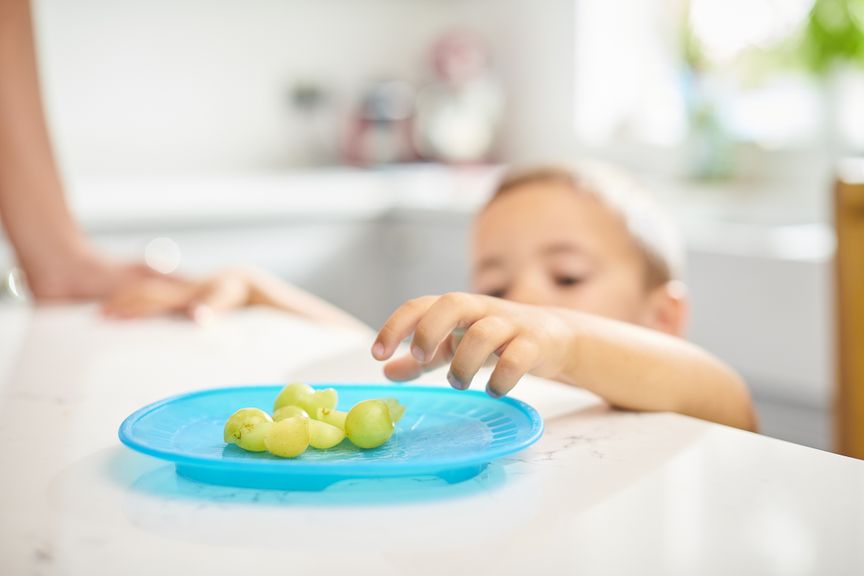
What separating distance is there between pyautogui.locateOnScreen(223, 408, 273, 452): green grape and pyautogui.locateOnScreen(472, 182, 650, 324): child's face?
0.66 metres

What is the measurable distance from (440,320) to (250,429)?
14 centimetres

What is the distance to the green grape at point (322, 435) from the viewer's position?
53 cm

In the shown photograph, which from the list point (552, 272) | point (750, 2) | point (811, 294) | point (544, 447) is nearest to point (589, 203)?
point (552, 272)

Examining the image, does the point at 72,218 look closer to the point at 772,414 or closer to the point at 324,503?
the point at 324,503

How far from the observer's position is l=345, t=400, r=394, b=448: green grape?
0.53 m

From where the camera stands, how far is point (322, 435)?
535mm

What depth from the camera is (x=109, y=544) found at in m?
0.42

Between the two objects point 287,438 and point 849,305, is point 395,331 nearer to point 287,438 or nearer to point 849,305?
point 287,438

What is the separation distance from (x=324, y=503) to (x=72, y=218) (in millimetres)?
972

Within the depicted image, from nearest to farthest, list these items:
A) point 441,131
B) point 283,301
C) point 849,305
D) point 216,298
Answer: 1. point 849,305
2. point 216,298
3. point 283,301
4. point 441,131

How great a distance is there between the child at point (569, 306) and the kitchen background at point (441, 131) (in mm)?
547

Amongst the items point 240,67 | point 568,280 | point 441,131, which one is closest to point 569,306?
point 568,280

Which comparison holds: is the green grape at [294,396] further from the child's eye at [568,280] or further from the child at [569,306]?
the child's eye at [568,280]

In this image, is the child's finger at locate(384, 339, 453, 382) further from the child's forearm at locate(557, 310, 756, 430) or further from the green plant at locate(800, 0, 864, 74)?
the green plant at locate(800, 0, 864, 74)
